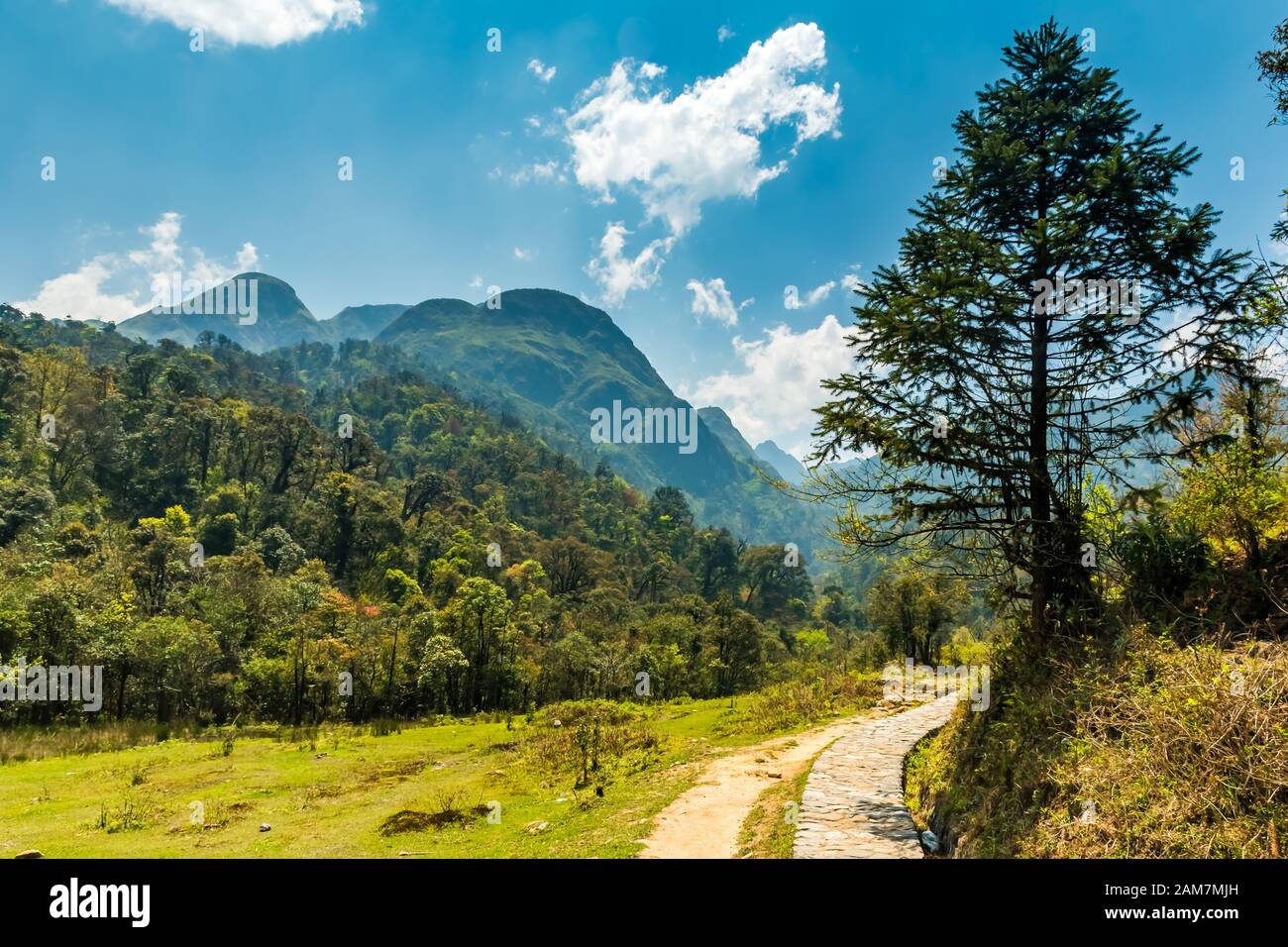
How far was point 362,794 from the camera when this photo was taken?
1608 cm

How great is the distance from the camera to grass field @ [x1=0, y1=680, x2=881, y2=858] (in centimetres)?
1112

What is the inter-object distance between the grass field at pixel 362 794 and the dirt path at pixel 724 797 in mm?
481

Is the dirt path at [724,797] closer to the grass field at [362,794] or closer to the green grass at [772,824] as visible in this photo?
the green grass at [772,824]

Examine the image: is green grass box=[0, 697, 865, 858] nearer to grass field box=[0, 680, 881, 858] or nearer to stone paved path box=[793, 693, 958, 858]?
grass field box=[0, 680, 881, 858]

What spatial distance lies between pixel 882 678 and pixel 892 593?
37.1 ft

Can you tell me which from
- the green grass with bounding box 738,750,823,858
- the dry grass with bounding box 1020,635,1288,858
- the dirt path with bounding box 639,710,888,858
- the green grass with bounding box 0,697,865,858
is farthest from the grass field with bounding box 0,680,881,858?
the dry grass with bounding box 1020,635,1288,858

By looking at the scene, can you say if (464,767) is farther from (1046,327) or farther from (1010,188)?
(1010,188)

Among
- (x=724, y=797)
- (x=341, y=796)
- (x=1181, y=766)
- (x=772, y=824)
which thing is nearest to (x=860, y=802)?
(x=772, y=824)

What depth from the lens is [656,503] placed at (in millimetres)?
117812

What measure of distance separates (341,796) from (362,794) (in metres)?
0.54

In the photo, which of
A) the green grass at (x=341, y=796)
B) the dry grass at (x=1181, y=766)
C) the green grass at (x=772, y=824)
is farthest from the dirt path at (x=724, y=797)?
the dry grass at (x=1181, y=766)

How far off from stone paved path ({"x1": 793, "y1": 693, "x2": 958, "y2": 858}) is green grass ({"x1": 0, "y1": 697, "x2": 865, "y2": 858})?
271 centimetres
